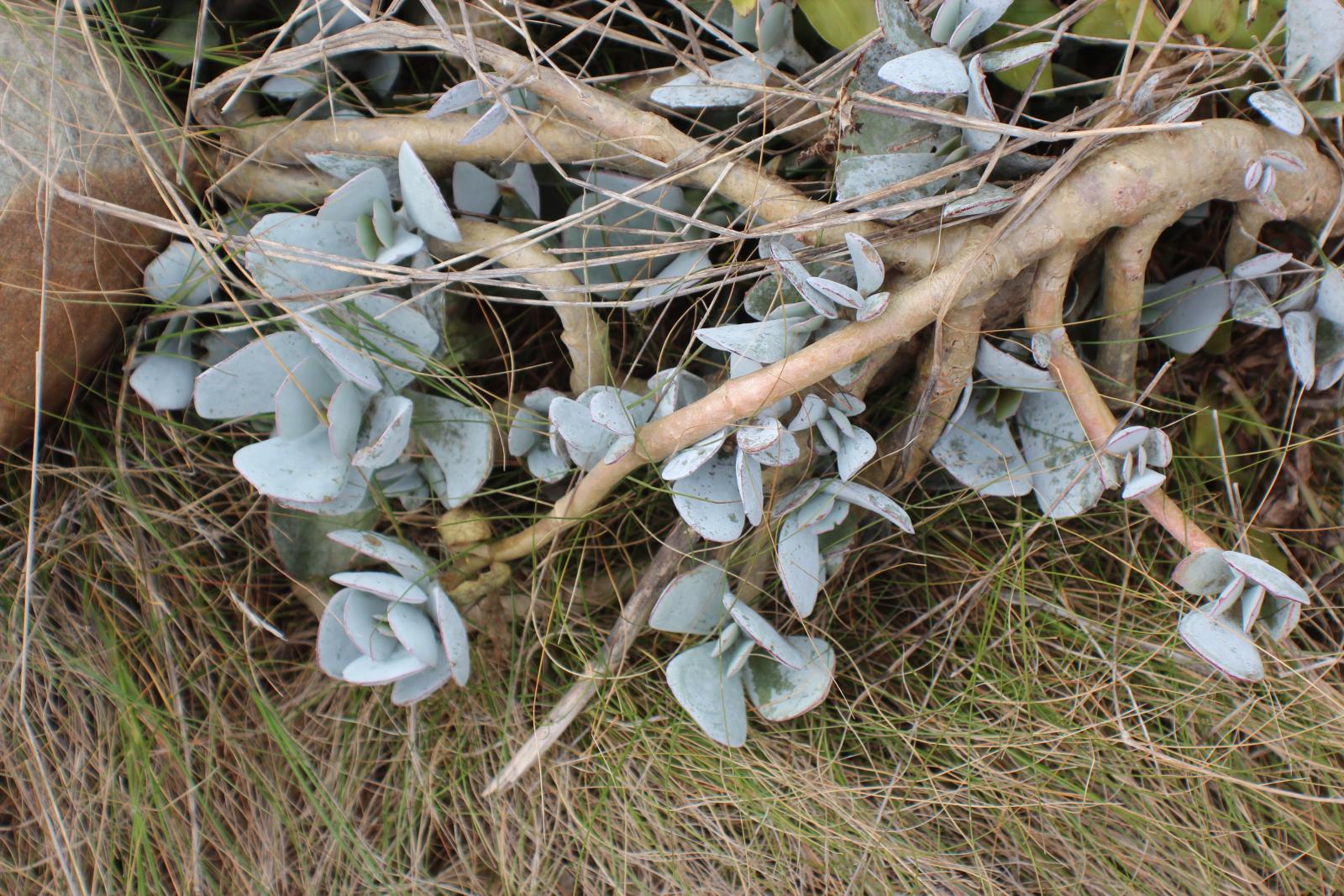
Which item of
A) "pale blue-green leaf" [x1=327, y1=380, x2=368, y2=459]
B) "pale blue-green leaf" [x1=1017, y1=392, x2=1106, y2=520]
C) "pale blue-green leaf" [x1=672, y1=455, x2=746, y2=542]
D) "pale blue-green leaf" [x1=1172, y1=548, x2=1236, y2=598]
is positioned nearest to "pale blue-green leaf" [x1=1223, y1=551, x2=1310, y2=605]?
"pale blue-green leaf" [x1=1172, y1=548, x2=1236, y2=598]

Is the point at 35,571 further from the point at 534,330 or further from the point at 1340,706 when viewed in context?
the point at 1340,706

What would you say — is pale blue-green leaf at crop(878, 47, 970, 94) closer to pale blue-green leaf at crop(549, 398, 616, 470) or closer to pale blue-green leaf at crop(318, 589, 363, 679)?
pale blue-green leaf at crop(549, 398, 616, 470)

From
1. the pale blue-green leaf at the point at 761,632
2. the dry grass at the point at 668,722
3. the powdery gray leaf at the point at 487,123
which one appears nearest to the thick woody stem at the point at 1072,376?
the dry grass at the point at 668,722

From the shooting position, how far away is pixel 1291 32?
882mm

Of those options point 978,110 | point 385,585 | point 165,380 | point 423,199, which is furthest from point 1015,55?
point 165,380

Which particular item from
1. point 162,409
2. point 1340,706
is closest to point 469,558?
point 162,409

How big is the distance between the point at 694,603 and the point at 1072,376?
413 mm

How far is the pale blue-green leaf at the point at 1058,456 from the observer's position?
0.94m

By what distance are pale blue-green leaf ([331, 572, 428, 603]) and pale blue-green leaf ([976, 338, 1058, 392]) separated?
580 millimetres

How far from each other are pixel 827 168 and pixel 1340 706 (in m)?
0.76

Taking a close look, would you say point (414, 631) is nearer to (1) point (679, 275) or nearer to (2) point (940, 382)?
(1) point (679, 275)

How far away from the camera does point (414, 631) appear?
94 cm

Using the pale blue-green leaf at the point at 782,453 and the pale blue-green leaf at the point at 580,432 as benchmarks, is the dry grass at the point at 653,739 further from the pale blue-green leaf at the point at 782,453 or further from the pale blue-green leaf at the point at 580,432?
the pale blue-green leaf at the point at 782,453

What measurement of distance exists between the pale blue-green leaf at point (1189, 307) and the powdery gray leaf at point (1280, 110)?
17 centimetres
